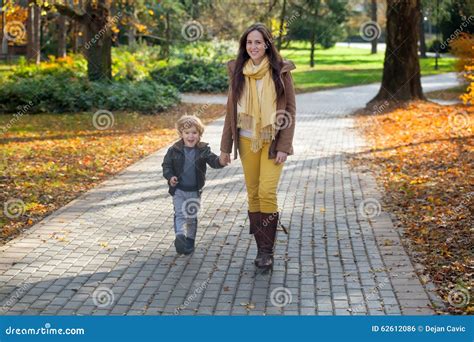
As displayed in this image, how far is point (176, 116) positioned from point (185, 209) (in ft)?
47.8

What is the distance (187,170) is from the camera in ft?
22.2

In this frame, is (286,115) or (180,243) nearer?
(286,115)

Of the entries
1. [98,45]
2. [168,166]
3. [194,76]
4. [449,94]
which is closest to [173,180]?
[168,166]

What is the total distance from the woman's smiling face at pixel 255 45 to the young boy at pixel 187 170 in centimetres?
92

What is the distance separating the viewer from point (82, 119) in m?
19.3

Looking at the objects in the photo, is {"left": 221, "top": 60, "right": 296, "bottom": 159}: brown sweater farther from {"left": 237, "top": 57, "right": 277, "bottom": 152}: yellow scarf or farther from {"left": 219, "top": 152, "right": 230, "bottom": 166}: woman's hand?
{"left": 219, "top": 152, "right": 230, "bottom": 166}: woman's hand

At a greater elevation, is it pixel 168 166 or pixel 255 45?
pixel 255 45

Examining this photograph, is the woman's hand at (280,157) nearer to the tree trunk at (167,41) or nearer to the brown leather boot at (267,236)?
the brown leather boot at (267,236)

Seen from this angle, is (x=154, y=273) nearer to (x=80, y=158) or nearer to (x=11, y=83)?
(x=80, y=158)

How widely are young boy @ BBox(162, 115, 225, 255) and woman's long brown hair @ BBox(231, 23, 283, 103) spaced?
0.60m

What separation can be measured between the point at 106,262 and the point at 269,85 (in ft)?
7.06

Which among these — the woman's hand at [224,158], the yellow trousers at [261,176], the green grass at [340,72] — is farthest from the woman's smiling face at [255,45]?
the green grass at [340,72]

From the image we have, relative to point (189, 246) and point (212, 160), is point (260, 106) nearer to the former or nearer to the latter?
point (212, 160)

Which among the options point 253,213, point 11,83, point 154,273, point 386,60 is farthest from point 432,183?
point 11,83
